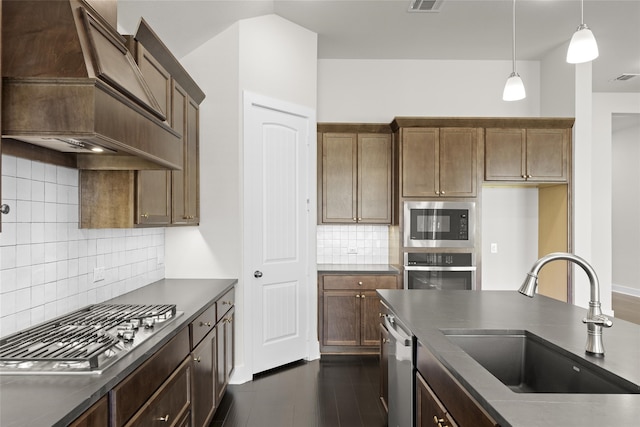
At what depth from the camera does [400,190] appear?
4.40 metres

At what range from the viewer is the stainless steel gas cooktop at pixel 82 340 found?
1401 mm

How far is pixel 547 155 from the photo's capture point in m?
4.46

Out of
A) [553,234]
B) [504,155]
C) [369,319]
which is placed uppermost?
[504,155]

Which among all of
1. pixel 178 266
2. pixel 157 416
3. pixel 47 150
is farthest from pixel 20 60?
pixel 178 266

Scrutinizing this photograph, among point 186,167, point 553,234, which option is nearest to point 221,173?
point 186,167

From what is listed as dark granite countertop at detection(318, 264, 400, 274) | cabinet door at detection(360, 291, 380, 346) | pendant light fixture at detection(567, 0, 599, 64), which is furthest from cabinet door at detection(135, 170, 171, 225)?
pendant light fixture at detection(567, 0, 599, 64)

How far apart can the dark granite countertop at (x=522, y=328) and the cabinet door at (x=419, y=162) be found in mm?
1737

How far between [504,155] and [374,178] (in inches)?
55.2

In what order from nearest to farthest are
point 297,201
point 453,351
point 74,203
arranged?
point 453,351
point 74,203
point 297,201

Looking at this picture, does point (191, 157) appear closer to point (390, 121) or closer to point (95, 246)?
point (95, 246)

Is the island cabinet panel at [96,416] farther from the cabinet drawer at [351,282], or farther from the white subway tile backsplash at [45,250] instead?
the cabinet drawer at [351,282]

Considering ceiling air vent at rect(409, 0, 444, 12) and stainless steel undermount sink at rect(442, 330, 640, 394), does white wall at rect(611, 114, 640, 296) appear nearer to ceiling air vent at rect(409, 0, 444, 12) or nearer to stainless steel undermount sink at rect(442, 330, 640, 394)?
ceiling air vent at rect(409, 0, 444, 12)

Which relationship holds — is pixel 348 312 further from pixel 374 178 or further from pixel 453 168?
pixel 453 168

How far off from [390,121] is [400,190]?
3.34 ft
